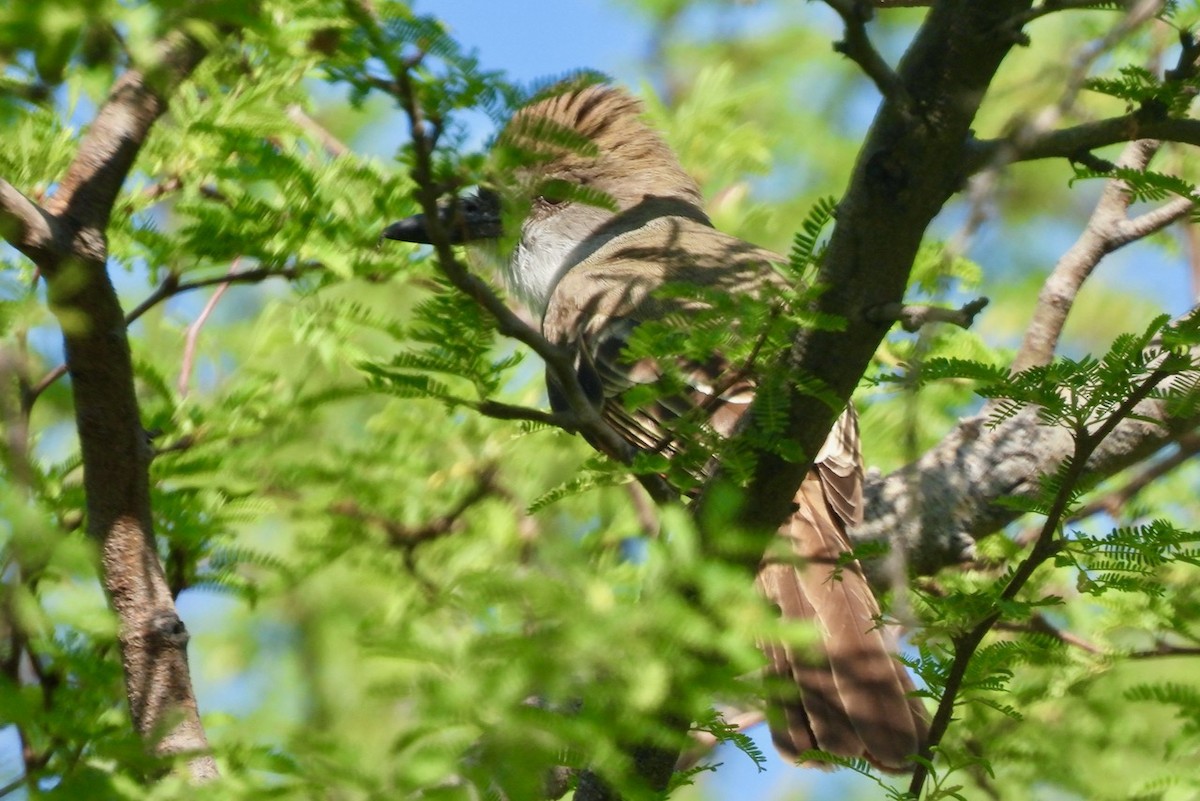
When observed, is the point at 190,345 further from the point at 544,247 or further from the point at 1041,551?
the point at 1041,551

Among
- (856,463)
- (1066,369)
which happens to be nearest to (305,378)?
(856,463)

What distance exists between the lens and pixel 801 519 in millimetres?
4648

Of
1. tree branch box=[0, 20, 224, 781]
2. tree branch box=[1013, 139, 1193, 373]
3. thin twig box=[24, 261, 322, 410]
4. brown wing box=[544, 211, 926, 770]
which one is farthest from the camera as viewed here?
tree branch box=[1013, 139, 1193, 373]

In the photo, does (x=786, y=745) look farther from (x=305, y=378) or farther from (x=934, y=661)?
(x=305, y=378)

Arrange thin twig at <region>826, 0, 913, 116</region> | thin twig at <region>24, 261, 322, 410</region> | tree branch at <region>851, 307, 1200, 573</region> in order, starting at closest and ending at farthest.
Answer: thin twig at <region>826, 0, 913, 116</region>
thin twig at <region>24, 261, 322, 410</region>
tree branch at <region>851, 307, 1200, 573</region>

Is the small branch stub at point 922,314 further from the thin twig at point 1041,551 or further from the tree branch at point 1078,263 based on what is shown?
the tree branch at point 1078,263

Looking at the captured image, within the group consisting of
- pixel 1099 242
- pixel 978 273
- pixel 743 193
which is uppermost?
pixel 743 193

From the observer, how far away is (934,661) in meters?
3.49

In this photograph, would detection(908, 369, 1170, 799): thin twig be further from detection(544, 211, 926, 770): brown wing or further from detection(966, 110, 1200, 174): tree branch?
detection(544, 211, 926, 770): brown wing

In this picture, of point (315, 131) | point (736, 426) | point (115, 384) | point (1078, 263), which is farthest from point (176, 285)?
point (1078, 263)

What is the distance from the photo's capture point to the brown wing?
431cm

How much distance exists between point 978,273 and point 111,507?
298 cm

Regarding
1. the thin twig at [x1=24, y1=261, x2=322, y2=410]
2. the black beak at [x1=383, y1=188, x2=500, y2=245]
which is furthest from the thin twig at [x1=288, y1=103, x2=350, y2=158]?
the thin twig at [x1=24, y1=261, x2=322, y2=410]

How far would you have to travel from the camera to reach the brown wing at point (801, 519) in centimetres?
431
